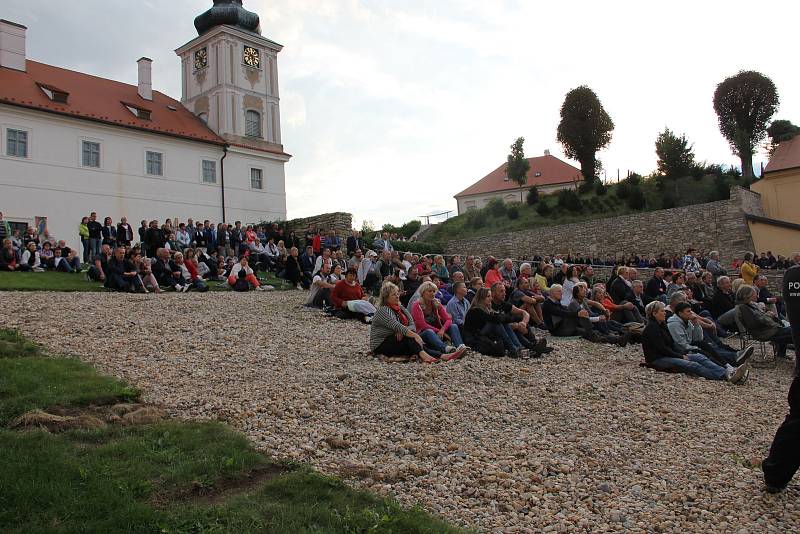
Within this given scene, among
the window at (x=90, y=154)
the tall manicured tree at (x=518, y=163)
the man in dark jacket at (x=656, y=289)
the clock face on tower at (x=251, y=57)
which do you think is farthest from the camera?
the tall manicured tree at (x=518, y=163)

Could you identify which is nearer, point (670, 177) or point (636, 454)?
point (636, 454)

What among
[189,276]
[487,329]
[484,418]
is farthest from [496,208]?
[484,418]

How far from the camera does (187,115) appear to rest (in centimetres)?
3834

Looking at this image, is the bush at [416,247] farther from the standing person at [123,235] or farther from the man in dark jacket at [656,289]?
the man in dark jacket at [656,289]

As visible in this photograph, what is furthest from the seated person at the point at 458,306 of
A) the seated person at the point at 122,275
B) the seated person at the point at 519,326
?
the seated person at the point at 122,275

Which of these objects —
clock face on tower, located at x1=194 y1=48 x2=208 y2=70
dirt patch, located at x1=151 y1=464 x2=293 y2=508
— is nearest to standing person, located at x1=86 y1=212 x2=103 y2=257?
dirt patch, located at x1=151 y1=464 x2=293 y2=508

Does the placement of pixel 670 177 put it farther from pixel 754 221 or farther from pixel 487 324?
pixel 487 324

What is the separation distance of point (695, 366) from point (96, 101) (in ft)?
106

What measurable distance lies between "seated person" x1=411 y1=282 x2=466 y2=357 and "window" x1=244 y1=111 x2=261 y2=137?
1230 inches

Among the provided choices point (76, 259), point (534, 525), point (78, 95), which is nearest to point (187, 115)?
point (78, 95)

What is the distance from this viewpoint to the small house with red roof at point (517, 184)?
61.7 meters

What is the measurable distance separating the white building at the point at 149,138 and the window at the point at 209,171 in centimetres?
7

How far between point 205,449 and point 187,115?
1442 inches

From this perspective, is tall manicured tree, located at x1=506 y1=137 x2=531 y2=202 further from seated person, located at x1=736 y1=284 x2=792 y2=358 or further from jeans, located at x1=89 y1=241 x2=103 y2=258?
seated person, located at x1=736 y1=284 x2=792 y2=358
